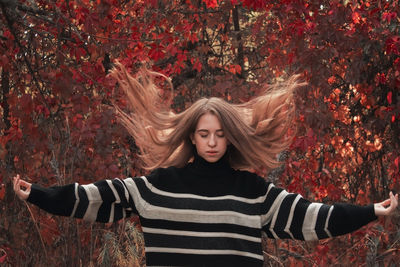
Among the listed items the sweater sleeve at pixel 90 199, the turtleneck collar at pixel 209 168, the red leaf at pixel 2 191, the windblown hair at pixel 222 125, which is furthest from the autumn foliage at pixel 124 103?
the turtleneck collar at pixel 209 168

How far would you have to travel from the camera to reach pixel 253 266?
3.23m

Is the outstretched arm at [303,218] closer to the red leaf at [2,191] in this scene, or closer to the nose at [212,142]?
the nose at [212,142]

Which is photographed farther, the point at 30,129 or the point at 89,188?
the point at 30,129

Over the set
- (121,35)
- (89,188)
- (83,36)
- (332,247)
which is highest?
(121,35)

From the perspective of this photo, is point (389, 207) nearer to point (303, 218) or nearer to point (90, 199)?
point (303, 218)

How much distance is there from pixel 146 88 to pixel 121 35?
2.98 m

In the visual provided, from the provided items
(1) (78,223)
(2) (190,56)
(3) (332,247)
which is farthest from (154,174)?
(2) (190,56)

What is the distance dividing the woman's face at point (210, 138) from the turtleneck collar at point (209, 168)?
0.08 feet

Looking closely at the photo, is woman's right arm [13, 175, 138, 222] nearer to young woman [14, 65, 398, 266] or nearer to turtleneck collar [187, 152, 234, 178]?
young woman [14, 65, 398, 266]

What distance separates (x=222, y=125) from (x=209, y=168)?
0.21 m

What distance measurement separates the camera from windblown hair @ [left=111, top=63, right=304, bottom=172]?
3.39m

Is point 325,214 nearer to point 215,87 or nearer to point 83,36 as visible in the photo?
point 83,36

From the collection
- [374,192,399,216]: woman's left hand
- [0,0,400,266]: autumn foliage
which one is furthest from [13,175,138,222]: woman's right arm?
[374,192,399,216]: woman's left hand

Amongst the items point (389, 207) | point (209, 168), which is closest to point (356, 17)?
point (209, 168)
